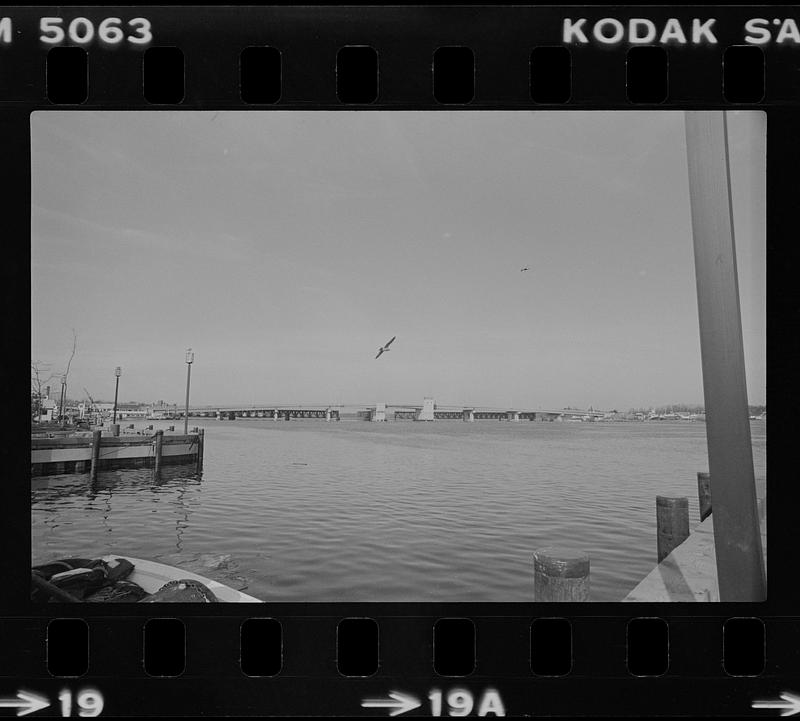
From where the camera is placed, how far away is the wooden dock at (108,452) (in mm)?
18625

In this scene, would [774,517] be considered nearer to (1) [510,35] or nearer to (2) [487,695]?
(2) [487,695]

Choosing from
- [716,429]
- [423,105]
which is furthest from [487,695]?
[423,105]

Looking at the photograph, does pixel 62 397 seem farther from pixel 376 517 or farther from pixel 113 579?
pixel 113 579

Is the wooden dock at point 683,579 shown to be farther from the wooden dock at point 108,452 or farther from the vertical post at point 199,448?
the vertical post at point 199,448

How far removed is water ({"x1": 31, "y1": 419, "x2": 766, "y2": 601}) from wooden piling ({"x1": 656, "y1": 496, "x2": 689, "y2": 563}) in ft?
12.0

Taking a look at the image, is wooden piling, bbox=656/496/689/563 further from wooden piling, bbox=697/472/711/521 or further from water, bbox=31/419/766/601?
water, bbox=31/419/766/601

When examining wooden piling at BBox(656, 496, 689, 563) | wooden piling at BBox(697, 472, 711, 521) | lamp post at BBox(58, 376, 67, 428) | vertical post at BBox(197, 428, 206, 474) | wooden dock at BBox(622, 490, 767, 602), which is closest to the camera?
wooden dock at BBox(622, 490, 767, 602)

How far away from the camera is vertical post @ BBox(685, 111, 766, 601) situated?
277 centimetres

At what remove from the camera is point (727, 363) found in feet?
9.23

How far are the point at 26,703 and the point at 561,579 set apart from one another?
9.30 feet

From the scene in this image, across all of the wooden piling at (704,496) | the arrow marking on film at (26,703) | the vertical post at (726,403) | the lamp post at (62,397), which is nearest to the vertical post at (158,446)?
the lamp post at (62,397)

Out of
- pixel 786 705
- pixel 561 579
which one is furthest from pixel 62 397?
pixel 786 705

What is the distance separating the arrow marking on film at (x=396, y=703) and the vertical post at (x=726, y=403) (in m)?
1.47

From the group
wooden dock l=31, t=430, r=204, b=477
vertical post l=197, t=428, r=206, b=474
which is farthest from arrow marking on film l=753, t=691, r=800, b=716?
vertical post l=197, t=428, r=206, b=474
